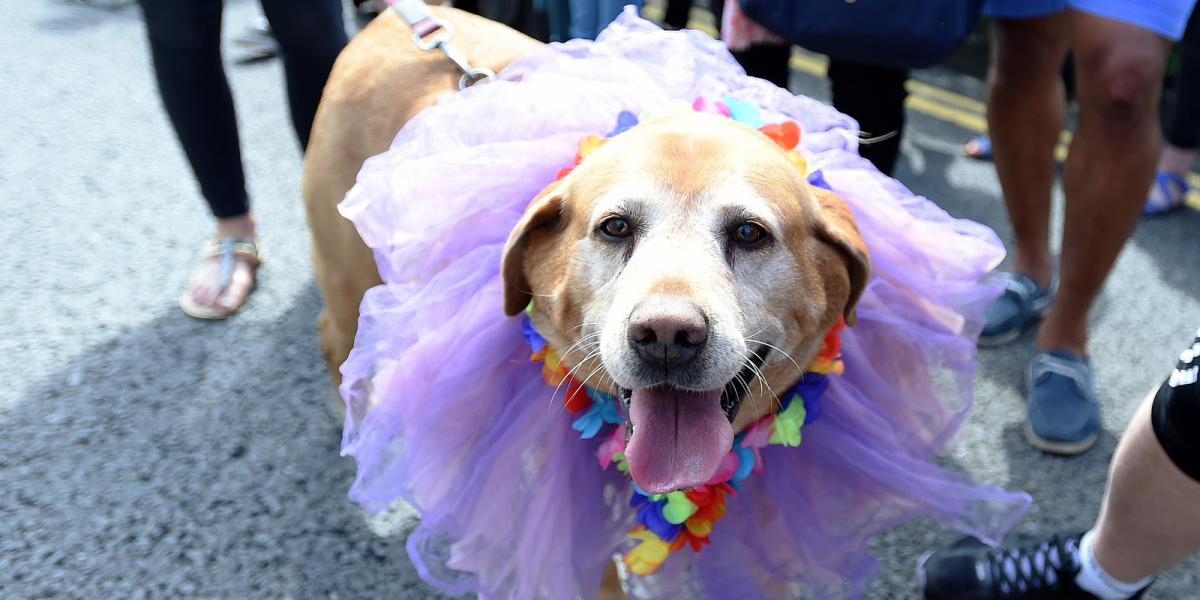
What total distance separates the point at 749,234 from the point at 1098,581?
114cm

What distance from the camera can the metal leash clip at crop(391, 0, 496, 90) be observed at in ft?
7.79

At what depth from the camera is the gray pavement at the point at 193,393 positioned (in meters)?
2.27

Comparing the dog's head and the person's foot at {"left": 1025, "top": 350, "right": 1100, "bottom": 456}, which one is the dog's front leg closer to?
the dog's head

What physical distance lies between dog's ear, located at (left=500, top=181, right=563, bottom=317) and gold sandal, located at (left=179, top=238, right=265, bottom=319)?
1740mm

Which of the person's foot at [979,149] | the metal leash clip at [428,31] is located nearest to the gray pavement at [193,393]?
the person's foot at [979,149]

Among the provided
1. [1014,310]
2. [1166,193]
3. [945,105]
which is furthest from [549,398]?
[945,105]

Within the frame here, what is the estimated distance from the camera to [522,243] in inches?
73.5

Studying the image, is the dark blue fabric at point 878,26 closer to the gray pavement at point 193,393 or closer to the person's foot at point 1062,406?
the person's foot at point 1062,406

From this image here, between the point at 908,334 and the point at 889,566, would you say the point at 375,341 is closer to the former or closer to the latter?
the point at 908,334

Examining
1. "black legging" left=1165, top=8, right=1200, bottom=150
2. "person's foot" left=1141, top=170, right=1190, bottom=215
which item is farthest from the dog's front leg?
"black legging" left=1165, top=8, right=1200, bottom=150

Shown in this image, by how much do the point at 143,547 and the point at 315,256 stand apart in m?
0.91

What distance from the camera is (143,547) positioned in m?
2.27

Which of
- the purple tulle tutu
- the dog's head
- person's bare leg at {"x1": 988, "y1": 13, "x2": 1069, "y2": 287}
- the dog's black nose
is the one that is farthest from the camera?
person's bare leg at {"x1": 988, "y1": 13, "x2": 1069, "y2": 287}

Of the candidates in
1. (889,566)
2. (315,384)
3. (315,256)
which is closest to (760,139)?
(889,566)
